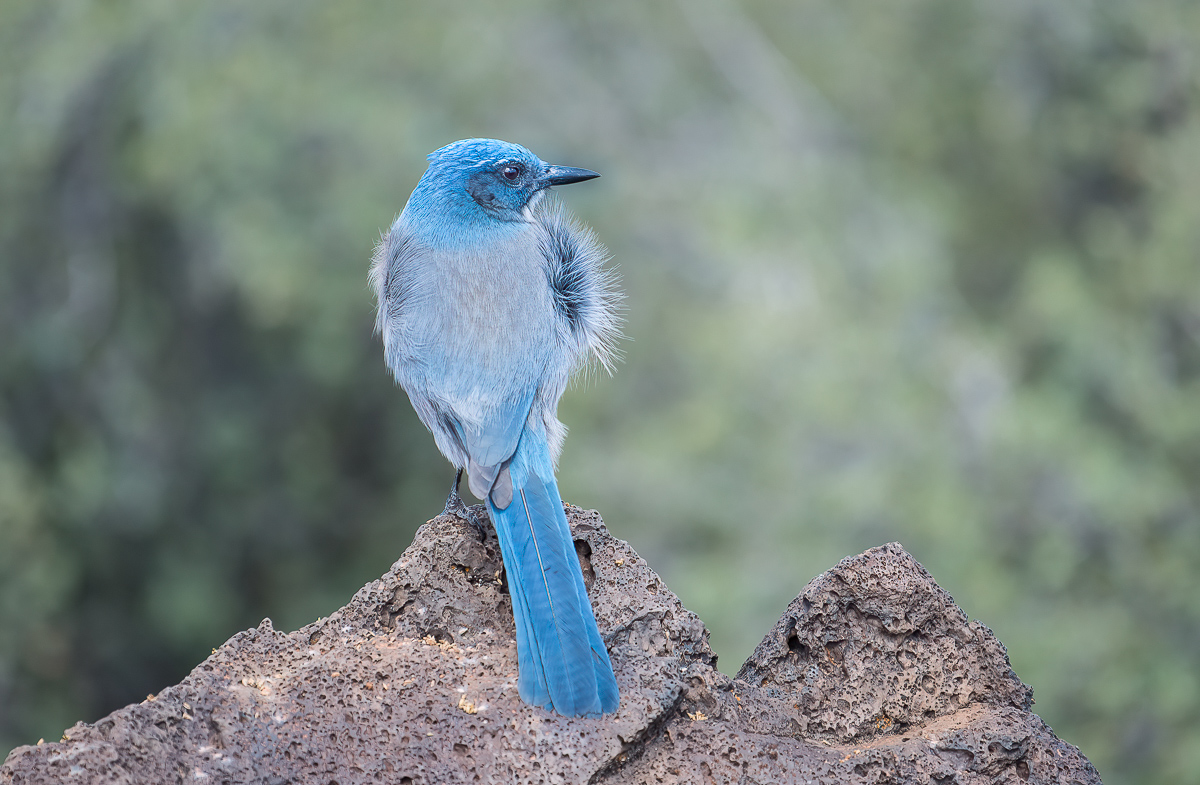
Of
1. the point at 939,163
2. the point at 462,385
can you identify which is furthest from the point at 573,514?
the point at 939,163

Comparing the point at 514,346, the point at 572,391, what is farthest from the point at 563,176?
the point at 572,391

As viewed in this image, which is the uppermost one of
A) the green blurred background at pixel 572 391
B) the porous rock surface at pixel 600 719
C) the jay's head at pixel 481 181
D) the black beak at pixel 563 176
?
the green blurred background at pixel 572 391

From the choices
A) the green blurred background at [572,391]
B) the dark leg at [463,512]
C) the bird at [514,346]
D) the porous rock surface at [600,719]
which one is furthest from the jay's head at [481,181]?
the green blurred background at [572,391]

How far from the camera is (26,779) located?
2613 mm

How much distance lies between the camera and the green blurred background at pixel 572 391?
916 centimetres

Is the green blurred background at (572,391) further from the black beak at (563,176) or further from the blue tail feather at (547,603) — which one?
the blue tail feather at (547,603)

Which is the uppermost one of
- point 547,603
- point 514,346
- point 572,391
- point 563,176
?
point 572,391

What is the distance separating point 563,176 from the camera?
15.0ft

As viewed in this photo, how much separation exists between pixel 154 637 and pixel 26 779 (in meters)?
8.58

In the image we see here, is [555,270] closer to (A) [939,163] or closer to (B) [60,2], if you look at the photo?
(B) [60,2]

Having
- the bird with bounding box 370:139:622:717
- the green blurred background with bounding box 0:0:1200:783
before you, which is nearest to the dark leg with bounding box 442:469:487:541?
the bird with bounding box 370:139:622:717

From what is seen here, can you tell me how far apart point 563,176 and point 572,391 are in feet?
16.8

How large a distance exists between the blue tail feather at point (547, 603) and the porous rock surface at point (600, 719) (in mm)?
57

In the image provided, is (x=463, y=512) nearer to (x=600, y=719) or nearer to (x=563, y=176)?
(x=600, y=719)
